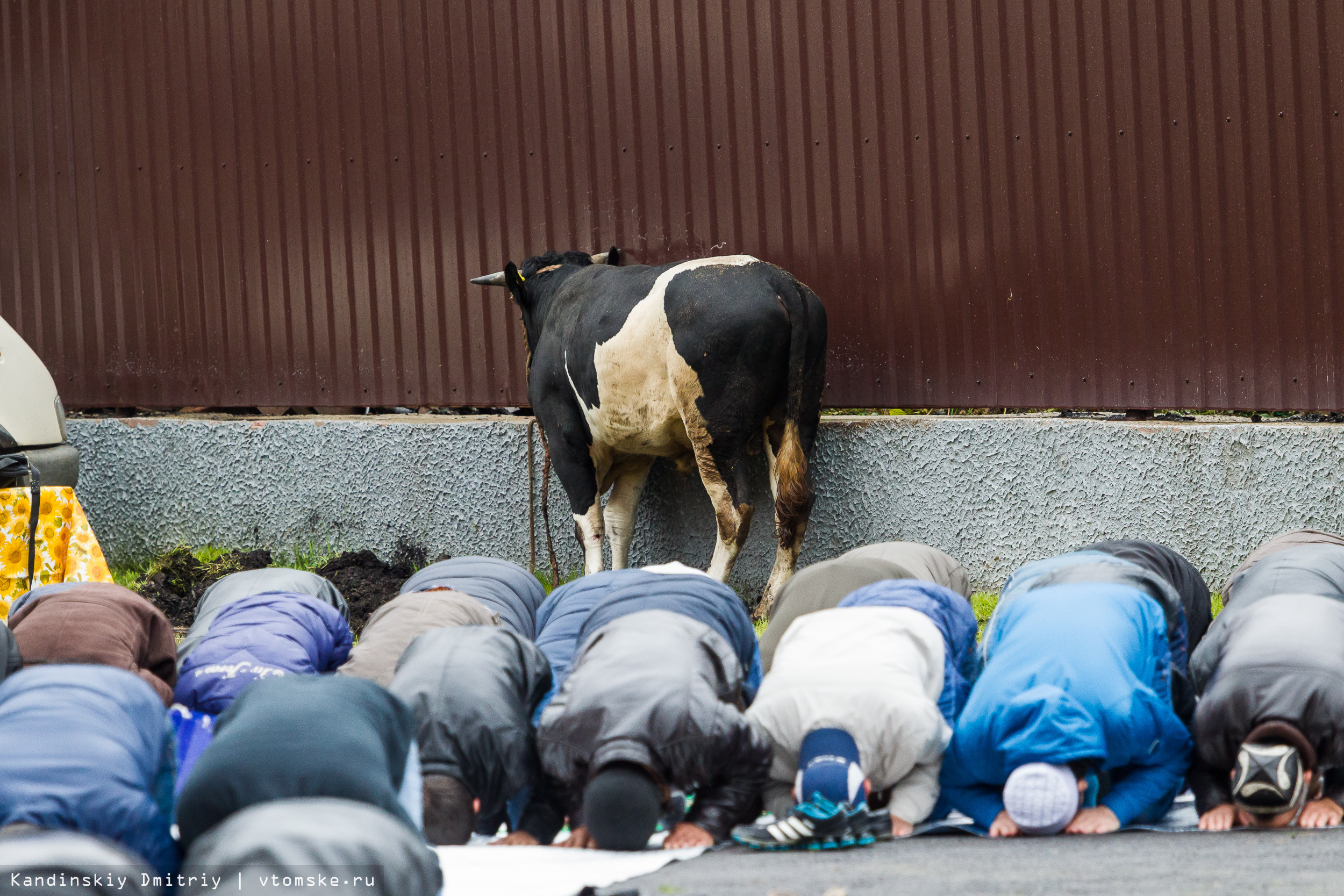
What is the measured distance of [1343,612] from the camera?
415 cm

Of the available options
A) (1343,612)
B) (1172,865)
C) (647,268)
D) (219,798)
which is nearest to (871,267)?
(647,268)

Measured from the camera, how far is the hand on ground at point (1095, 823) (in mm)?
3971

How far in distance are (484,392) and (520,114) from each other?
185 cm

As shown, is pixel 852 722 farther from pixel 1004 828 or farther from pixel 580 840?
pixel 580 840

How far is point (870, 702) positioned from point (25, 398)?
6.49m

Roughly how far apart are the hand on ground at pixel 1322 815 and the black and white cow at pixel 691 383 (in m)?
3.66

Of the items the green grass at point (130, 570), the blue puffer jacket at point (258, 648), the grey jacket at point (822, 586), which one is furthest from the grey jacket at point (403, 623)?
the green grass at point (130, 570)

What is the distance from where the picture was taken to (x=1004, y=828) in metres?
4.00

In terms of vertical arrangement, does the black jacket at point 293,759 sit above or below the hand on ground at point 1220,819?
above

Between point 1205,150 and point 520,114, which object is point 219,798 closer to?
point 1205,150

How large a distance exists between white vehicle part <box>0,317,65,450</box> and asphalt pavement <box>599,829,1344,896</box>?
20.1 feet

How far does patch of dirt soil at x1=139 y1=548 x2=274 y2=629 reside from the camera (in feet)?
28.1

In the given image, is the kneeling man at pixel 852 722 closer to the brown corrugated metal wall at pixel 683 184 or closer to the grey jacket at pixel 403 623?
the grey jacket at pixel 403 623

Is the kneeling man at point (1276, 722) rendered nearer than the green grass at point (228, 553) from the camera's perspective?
Yes
